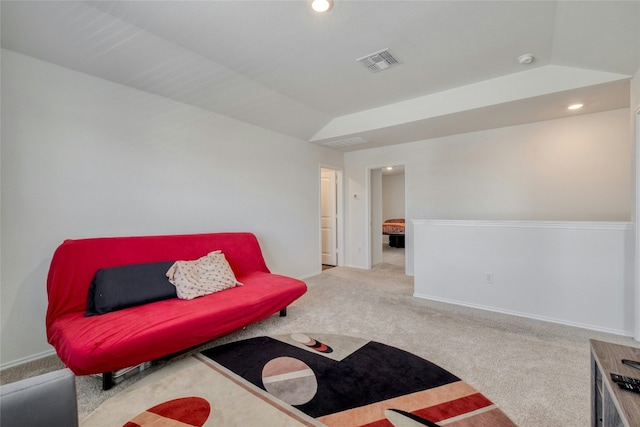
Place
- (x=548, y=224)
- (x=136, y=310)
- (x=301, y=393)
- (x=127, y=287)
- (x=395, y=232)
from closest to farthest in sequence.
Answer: (x=301, y=393) → (x=136, y=310) → (x=127, y=287) → (x=548, y=224) → (x=395, y=232)

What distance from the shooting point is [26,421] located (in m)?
0.77

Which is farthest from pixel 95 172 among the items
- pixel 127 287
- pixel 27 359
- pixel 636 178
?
pixel 636 178

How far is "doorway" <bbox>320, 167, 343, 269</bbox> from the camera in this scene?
223 inches

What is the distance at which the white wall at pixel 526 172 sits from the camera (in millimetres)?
3312

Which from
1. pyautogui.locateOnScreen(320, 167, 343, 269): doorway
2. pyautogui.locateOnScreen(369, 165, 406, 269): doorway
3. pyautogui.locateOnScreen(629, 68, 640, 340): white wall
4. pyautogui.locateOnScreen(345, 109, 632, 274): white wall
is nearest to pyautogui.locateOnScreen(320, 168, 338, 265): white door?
pyautogui.locateOnScreen(320, 167, 343, 269): doorway

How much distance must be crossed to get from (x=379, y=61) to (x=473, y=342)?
9.03 feet

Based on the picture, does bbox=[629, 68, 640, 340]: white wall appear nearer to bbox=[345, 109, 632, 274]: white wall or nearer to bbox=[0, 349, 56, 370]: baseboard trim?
bbox=[345, 109, 632, 274]: white wall

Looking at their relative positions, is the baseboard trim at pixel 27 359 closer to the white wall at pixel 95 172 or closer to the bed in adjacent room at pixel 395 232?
the white wall at pixel 95 172

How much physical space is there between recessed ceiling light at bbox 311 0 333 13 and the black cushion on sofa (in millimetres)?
2485

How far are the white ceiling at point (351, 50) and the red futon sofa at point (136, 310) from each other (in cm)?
160

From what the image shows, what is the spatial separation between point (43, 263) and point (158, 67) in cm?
196

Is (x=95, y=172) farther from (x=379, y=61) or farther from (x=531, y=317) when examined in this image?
(x=531, y=317)

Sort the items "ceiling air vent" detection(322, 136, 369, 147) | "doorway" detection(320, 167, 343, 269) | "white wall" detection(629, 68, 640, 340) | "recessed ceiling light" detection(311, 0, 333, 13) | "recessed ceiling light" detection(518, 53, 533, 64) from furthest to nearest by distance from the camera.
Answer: "doorway" detection(320, 167, 343, 269), "ceiling air vent" detection(322, 136, 369, 147), "recessed ceiling light" detection(518, 53, 533, 64), "white wall" detection(629, 68, 640, 340), "recessed ceiling light" detection(311, 0, 333, 13)

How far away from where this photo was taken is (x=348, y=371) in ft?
6.57
